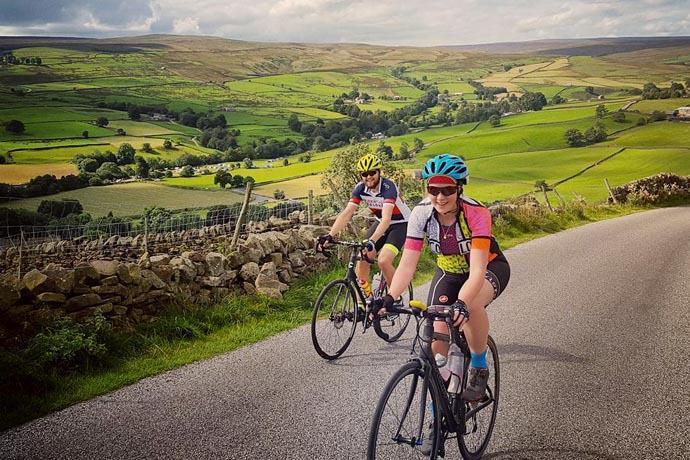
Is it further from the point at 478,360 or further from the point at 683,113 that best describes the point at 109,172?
the point at 683,113

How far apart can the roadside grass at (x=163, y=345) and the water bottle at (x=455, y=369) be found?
3.93 metres

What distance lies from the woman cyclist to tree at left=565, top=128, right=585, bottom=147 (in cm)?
6894

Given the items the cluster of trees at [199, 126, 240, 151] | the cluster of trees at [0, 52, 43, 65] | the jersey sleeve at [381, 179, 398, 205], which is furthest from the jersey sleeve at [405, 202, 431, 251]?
the cluster of trees at [0, 52, 43, 65]

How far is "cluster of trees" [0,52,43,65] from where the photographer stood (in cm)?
5967

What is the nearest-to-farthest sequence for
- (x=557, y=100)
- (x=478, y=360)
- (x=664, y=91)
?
(x=478, y=360) → (x=664, y=91) → (x=557, y=100)

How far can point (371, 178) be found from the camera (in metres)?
7.48

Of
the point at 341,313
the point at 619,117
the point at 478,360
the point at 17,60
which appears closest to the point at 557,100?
the point at 619,117

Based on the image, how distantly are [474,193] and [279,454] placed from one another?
161 feet

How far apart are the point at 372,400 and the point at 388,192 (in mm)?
3000

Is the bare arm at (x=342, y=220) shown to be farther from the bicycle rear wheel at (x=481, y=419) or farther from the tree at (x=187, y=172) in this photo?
the tree at (x=187, y=172)

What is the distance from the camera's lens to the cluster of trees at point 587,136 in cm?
6656

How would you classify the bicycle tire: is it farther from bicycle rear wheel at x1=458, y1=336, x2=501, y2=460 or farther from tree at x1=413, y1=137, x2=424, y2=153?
tree at x1=413, y1=137, x2=424, y2=153

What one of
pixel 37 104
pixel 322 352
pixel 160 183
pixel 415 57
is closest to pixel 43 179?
pixel 160 183

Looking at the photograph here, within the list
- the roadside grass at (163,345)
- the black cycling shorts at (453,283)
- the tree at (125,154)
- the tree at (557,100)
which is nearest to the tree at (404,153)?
the tree at (125,154)
